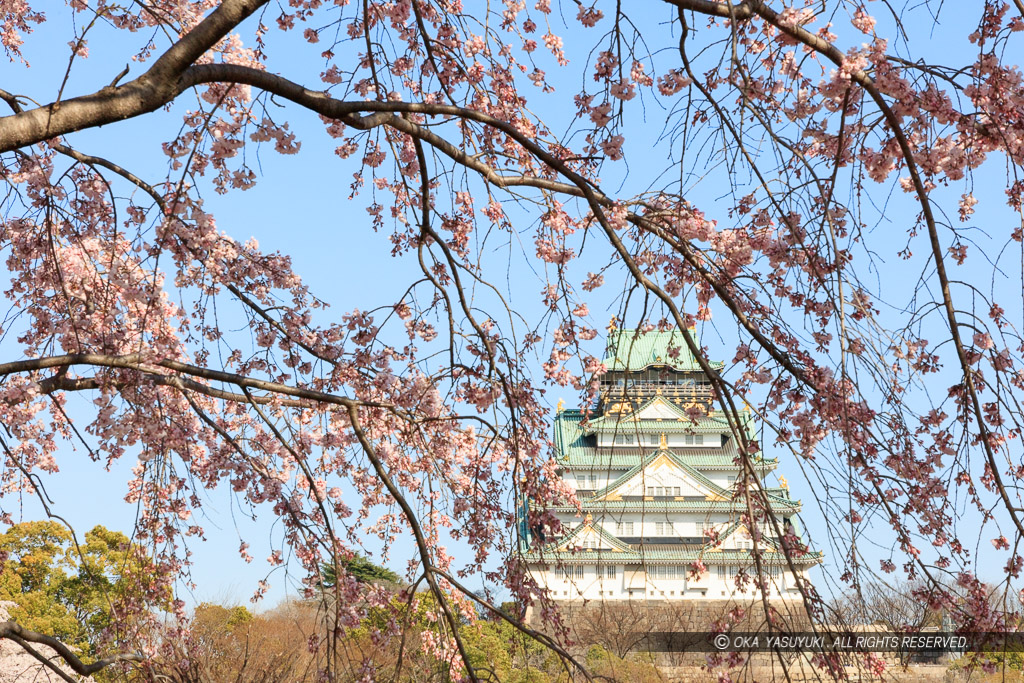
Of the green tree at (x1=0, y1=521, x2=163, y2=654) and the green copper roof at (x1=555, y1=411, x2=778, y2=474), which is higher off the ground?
the green copper roof at (x1=555, y1=411, x2=778, y2=474)

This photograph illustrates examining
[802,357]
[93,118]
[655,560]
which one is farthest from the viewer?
[655,560]

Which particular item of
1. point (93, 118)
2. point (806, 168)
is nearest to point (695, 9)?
point (806, 168)

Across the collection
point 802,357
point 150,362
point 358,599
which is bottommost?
point 358,599

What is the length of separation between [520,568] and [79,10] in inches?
141

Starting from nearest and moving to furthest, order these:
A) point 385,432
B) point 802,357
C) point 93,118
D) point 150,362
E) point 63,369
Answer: point 93,118, point 802,357, point 150,362, point 63,369, point 385,432

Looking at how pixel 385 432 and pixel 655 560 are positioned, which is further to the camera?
pixel 655 560

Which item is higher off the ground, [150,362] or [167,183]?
[167,183]

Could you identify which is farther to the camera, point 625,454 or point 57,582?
point 625,454

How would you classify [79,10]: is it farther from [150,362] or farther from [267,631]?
[267,631]

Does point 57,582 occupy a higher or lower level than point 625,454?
lower

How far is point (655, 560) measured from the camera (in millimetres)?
23125

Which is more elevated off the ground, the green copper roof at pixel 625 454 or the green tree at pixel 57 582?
the green copper roof at pixel 625 454

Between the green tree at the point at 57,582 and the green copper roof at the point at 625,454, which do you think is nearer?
the green tree at the point at 57,582

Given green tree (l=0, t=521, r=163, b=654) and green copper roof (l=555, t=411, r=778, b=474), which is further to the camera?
green copper roof (l=555, t=411, r=778, b=474)
